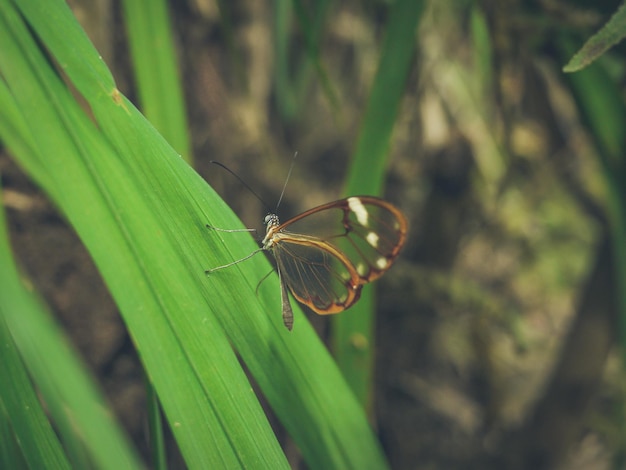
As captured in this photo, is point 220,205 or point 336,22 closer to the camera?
point 220,205

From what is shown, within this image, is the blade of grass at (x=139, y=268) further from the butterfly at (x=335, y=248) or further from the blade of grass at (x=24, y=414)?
the butterfly at (x=335, y=248)

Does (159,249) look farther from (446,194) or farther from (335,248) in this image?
(446,194)

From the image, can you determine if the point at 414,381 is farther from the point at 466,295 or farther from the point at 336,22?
the point at 336,22

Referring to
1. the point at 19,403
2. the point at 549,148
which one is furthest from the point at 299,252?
the point at 549,148

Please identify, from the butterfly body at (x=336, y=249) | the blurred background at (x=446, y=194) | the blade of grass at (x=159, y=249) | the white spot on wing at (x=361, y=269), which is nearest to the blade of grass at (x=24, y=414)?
the blade of grass at (x=159, y=249)

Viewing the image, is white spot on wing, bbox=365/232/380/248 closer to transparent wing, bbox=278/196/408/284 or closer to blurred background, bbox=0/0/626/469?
transparent wing, bbox=278/196/408/284

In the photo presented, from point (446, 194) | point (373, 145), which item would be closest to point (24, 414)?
point (373, 145)

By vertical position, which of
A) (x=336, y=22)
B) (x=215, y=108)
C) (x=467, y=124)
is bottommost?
(x=467, y=124)
